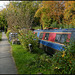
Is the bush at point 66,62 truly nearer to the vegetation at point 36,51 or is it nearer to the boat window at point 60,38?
the vegetation at point 36,51

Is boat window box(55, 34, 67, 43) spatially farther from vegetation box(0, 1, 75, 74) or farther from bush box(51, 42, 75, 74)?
bush box(51, 42, 75, 74)

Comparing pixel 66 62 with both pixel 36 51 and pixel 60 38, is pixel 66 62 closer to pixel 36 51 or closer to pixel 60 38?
pixel 60 38

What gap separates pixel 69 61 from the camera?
187 inches

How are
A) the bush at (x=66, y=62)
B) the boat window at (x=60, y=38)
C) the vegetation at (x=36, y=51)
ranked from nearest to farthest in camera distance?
the bush at (x=66, y=62) < the vegetation at (x=36, y=51) < the boat window at (x=60, y=38)

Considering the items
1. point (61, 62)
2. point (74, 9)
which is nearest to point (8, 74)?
point (61, 62)

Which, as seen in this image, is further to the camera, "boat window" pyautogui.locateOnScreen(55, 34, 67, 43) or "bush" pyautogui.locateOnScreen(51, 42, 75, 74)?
"boat window" pyautogui.locateOnScreen(55, 34, 67, 43)

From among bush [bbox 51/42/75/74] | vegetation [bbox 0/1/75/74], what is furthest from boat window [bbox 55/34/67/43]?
bush [bbox 51/42/75/74]

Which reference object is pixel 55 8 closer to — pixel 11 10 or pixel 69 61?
pixel 11 10

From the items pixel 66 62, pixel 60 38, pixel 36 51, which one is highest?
pixel 60 38

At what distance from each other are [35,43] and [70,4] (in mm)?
7814

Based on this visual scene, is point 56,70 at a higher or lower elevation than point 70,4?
lower

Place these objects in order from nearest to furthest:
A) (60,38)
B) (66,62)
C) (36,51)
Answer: (66,62)
(60,38)
(36,51)

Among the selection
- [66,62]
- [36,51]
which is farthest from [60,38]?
[66,62]

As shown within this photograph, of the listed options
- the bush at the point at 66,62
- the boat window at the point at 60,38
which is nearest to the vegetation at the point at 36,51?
the bush at the point at 66,62
